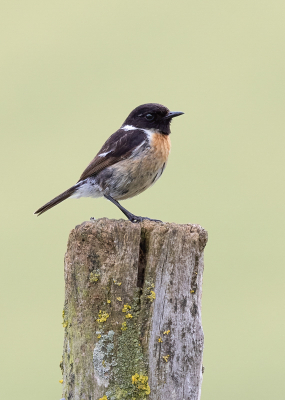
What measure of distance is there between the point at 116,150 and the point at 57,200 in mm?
868

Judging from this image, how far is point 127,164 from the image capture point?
15.7ft

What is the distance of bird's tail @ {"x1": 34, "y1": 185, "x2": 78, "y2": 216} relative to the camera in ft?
16.2

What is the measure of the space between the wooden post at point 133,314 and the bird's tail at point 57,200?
1.80 m

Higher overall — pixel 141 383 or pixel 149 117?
pixel 149 117

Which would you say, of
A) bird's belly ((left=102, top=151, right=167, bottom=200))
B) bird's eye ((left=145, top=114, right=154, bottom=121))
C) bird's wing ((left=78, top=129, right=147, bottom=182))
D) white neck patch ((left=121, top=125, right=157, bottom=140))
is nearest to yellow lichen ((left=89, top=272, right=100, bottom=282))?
bird's belly ((left=102, top=151, right=167, bottom=200))

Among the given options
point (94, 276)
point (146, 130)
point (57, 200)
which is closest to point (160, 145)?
point (146, 130)

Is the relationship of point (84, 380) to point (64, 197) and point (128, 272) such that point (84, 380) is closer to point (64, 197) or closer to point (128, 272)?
point (128, 272)

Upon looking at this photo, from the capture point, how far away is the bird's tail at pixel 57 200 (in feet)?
16.2

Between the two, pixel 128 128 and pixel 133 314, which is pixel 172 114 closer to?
pixel 128 128

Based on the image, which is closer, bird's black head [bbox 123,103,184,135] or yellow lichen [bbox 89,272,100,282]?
yellow lichen [bbox 89,272,100,282]

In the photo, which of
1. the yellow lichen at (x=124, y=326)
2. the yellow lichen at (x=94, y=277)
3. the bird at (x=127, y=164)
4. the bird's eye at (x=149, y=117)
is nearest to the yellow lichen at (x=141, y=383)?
the yellow lichen at (x=124, y=326)

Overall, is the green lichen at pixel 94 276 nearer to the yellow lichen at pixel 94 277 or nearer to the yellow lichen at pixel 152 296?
the yellow lichen at pixel 94 277

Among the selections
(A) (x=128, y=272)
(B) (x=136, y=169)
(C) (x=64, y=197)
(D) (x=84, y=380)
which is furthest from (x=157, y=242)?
(C) (x=64, y=197)

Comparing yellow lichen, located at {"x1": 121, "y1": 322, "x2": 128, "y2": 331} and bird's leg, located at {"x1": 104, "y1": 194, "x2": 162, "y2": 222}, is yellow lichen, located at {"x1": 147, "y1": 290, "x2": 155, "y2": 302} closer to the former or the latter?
yellow lichen, located at {"x1": 121, "y1": 322, "x2": 128, "y2": 331}
